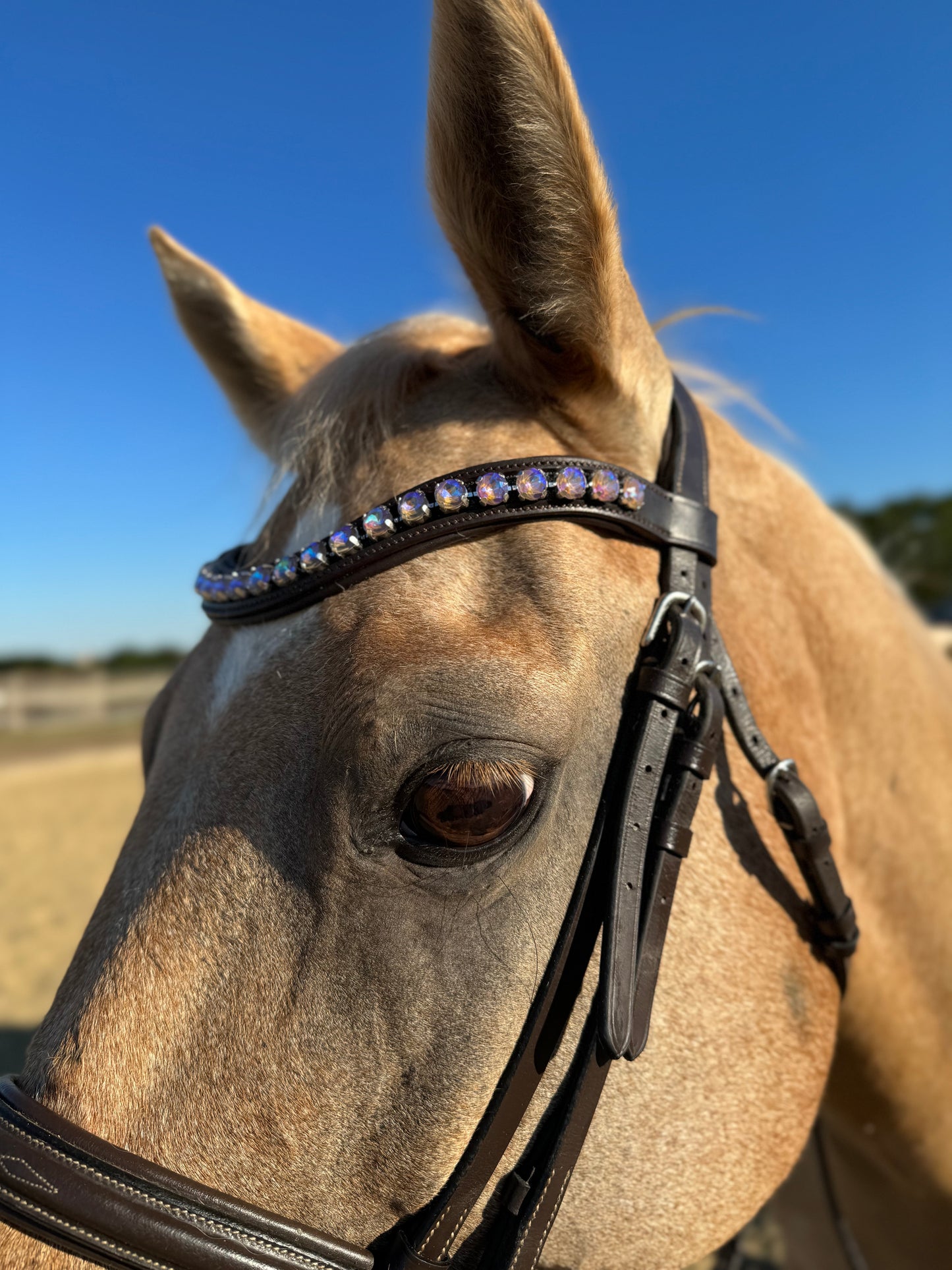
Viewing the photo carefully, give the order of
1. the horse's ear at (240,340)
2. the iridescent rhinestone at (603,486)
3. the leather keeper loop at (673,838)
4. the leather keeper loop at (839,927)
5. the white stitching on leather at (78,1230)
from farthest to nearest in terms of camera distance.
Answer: the horse's ear at (240,340), the leather keeper loop at (839,927), the iridescent rhinestone at (603,486), the leather keeper loop at (673,838), the white stitching on leather at (78,1230)

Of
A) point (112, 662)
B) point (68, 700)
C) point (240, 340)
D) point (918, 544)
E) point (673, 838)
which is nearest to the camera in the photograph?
point (673, 838)

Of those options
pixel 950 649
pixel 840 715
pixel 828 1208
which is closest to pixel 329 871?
pixel 840 715

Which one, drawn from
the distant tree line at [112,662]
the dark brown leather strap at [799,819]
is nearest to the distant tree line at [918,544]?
the dark brown leather strap at [799,819]

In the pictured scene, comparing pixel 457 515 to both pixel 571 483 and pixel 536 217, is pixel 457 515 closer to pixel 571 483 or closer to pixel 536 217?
pixel 571 483

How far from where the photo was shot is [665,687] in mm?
1320

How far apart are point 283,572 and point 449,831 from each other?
511 mm

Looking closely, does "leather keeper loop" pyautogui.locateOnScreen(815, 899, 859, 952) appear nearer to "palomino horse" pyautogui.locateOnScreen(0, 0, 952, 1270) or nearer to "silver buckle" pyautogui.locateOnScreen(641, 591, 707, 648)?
"palomino horse" pyautogui.locateOnScreen(0, 0, 952, 1270)

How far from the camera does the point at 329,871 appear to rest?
1189 mm

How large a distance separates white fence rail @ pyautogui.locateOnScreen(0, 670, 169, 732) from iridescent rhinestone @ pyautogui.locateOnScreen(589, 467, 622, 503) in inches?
984

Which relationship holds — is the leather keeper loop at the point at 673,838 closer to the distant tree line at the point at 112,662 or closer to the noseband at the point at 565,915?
the noseband at the point at 565,915

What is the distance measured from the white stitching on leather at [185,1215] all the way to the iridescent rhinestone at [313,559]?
0.86 meters

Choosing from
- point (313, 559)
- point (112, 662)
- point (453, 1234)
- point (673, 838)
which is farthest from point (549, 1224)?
point (112, 662)

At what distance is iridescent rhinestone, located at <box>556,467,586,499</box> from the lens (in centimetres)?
137

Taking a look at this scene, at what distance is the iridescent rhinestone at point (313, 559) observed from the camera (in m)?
1.37
